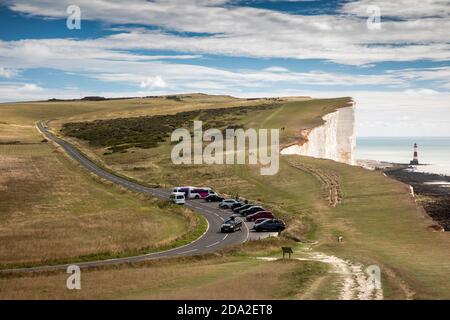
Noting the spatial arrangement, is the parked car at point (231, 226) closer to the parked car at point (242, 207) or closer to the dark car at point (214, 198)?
the parked car at point (242, 207)

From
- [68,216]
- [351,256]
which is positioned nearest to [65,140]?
[68,216]

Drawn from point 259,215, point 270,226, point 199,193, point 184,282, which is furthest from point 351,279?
point 199,193

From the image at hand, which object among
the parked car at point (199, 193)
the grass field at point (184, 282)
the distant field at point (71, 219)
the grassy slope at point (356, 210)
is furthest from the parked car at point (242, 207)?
the grass field at point (184, 282)

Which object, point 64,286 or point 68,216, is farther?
point 68,216

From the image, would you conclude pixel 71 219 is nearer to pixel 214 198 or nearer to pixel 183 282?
pixel 214 198
